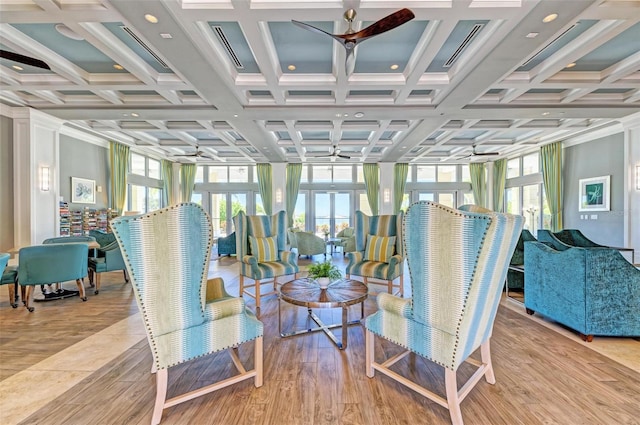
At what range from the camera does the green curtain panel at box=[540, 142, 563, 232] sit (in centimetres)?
763

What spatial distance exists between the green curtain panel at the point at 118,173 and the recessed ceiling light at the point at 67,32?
5211 mm

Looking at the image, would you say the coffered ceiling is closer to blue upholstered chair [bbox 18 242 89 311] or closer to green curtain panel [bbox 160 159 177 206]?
blue upholstered chair [bbox 18 242 89 311]

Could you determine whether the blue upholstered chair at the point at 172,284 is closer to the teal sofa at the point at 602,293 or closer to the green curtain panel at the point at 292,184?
the teal sofa at the point at 602,293

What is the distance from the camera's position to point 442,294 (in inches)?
68.2

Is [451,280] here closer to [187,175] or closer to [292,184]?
[292,184]

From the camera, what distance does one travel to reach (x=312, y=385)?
214 cm

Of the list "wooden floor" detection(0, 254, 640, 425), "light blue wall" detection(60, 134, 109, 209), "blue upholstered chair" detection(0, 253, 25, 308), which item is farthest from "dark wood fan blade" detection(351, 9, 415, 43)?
"light blue wall" detection(60, 134, 109, 209)

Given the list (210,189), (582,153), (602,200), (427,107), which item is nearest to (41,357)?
(427,107)

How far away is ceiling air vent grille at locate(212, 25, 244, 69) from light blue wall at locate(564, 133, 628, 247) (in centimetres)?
789

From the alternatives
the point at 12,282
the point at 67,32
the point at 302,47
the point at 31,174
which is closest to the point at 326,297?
the point at 302,47

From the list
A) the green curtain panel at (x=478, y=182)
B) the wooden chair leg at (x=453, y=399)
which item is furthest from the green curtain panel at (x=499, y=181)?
the wooden chair leg at (x=453, y=399)

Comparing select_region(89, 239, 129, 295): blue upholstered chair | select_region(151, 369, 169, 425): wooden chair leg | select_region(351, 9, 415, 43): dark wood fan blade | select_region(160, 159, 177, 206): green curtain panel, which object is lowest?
select_region(151, 369, 169, 425): wooden chair leg

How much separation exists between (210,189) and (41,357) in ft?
28.9

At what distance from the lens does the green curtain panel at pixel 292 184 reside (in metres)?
10.4
